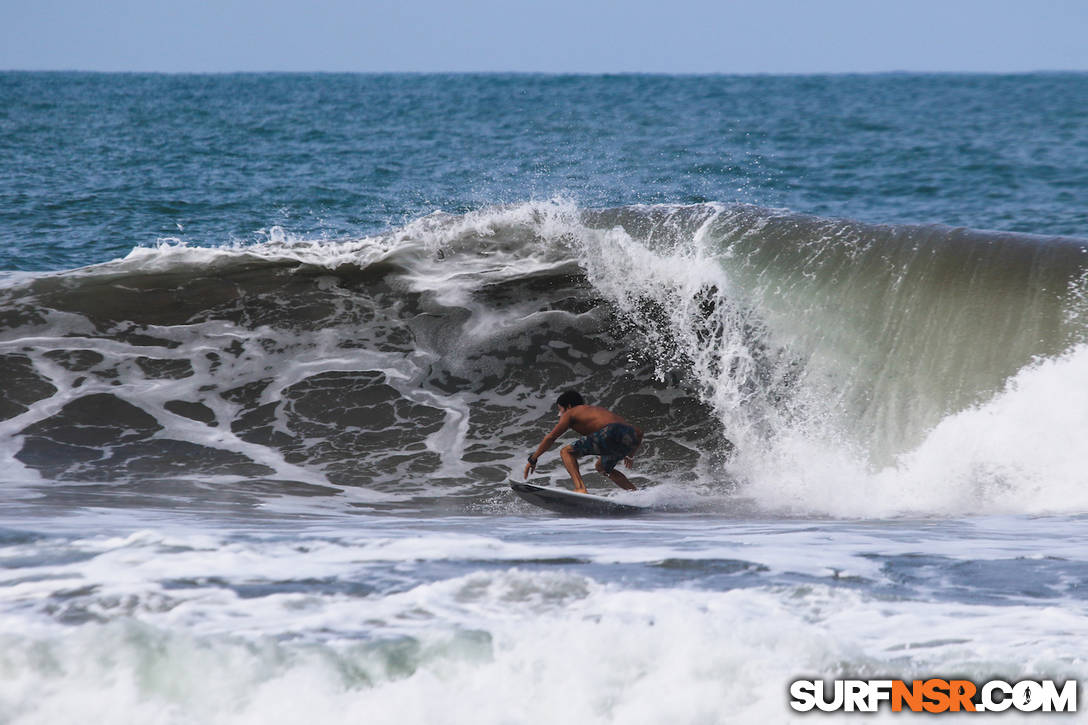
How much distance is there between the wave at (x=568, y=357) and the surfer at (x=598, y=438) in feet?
2.12

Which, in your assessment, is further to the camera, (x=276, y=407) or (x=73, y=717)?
(x=276, y=407)

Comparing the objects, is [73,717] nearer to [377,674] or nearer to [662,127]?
[377,674]

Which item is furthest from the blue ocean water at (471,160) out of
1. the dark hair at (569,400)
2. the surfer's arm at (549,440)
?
the surfer's arm at (549,440)

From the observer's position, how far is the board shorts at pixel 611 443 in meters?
7.64

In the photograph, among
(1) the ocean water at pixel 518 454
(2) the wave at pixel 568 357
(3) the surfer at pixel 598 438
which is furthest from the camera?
(2) the wave at pixel 568 357

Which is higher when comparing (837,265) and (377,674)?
(837,265)

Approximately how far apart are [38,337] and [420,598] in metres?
6.82

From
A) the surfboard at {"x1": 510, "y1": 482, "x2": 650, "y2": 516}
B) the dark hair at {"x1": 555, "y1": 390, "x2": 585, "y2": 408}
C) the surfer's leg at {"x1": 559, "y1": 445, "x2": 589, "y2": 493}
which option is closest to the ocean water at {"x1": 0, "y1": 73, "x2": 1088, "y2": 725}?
the surfboard at {"x1": 510, "y1": 482, "x2": 650, "y2": 516}

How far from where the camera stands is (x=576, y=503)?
23.6 feet

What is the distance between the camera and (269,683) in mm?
4004

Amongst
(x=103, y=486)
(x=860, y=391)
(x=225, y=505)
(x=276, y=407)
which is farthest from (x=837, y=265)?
(x=103, y=486)

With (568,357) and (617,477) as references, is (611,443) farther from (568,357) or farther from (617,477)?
(568,357)

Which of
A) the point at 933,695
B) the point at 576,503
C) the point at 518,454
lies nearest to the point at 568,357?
the point at 518,454

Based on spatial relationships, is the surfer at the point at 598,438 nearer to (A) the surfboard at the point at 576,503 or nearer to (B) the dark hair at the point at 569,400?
(B) the dark hair at the point at 569,400
